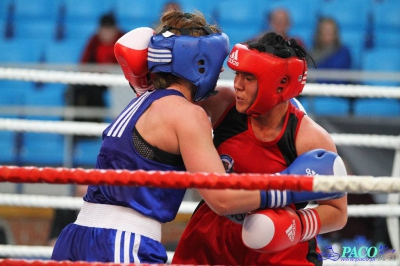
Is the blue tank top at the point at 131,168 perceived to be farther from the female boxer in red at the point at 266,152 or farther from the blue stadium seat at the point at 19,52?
the blue stadium seat at the point at 19,52

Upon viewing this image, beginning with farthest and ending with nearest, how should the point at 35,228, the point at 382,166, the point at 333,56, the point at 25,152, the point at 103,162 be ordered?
the point at 333,56 → the point at 25,152 → the point at 35,228 → the point at 382,166 → the point at 103,162

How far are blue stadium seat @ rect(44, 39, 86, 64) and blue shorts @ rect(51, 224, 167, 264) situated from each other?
3806 millimetres

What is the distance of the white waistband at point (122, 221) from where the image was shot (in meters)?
1.86

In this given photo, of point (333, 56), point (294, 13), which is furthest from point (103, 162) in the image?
point (294, 13)

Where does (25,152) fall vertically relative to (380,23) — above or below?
below

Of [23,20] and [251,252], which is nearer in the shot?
[251,252]

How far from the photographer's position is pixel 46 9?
593 centimetres

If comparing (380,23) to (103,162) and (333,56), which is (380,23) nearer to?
(333,56)

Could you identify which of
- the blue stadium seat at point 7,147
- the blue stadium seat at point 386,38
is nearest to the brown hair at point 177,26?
the blue stadium seat at point 7,147

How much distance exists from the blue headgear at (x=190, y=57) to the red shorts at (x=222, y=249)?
432mm

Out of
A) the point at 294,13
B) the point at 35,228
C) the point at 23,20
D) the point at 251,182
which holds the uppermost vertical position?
the point at 251,182

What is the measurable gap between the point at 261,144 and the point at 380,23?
13.3 feet

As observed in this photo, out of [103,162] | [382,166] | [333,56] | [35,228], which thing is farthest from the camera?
[333,56]

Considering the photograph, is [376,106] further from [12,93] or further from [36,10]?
[36,10]
